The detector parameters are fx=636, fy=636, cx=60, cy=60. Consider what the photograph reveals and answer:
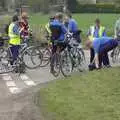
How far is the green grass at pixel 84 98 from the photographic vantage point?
10.8 m

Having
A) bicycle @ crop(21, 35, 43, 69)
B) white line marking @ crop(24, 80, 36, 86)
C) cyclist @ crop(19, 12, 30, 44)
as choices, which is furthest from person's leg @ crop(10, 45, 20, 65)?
cyclist @ crop(19, 12, 30, 44)

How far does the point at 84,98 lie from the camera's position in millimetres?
12281

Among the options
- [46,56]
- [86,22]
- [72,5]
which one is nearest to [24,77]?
[46,56]

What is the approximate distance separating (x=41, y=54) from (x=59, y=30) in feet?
6.68

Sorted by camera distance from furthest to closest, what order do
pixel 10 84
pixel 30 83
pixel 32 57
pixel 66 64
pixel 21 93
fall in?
pixel 32 57
pixel 66 64
pixel 30 83
pixel 10 84
pixel 21 93

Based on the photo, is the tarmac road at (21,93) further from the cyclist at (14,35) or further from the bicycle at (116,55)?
the bicycle at (116,55)

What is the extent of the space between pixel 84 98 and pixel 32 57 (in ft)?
26.7

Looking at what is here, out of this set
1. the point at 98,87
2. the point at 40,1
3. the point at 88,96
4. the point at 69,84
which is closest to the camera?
the point at 88,96

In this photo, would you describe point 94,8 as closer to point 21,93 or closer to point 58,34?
point 58,34

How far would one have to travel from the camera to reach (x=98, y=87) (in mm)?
13438

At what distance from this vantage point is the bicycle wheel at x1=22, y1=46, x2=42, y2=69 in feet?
66.4

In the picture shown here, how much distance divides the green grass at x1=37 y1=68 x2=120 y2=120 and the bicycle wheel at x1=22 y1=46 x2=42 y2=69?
15.5 feet

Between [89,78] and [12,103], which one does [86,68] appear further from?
[12,103]

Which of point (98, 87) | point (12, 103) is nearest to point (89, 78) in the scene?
point (98, 87)
